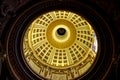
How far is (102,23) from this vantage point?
15914mm

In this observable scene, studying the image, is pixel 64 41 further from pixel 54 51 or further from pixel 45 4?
pixel 45 4

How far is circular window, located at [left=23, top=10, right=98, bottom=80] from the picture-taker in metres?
21.3

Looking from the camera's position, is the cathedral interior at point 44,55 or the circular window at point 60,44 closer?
the cathedral interior at point 44,55

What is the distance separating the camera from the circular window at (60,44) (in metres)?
21.3

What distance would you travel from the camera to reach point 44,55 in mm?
23969

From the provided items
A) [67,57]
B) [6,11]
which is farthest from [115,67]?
[67,57]

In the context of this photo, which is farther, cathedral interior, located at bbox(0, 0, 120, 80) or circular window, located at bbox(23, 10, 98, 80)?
circular window, located at bbox(23, 10, 98, 80)

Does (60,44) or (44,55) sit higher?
(60,44)

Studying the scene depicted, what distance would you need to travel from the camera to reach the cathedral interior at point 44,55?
1502 cm

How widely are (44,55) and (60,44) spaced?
2501 mm

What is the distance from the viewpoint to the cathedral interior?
591 inches

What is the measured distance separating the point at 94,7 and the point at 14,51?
523 centimetres

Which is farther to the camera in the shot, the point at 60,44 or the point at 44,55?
the point at 60,44

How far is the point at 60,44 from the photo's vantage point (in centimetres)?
2592
